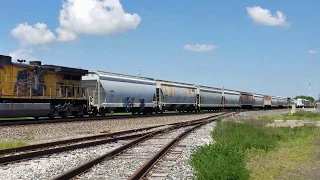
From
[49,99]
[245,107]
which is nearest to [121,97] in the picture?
[49,99]

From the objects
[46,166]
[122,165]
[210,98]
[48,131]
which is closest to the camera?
[46,166]

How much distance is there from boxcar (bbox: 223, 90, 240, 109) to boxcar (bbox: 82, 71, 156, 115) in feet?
63.8

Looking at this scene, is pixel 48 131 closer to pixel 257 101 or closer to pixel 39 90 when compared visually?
pixel 39 90

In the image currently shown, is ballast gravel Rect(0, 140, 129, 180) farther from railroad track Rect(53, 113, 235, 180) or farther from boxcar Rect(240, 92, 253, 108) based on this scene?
boxcar Rect(240, 92, 253, 108)

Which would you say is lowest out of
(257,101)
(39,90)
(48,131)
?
(48,131)

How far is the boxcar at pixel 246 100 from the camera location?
192ft

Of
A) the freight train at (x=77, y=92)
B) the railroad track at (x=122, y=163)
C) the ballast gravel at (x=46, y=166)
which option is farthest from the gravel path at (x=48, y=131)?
the railroad track at (x=122, y=163)

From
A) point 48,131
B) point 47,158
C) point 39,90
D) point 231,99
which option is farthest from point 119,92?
point 231,99

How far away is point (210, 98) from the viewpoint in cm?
4747

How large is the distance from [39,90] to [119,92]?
309 inches

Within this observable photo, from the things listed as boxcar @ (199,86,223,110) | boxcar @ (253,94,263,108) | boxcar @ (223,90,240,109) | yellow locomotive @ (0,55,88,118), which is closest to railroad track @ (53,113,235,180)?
yellow locomotive @ (0,55,88,118)

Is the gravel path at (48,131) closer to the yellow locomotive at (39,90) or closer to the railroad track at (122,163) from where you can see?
the yellow locomotive at (39,90)

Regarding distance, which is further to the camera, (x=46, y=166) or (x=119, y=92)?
(x=119, y=92)

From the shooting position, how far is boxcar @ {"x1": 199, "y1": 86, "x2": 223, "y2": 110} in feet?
150
